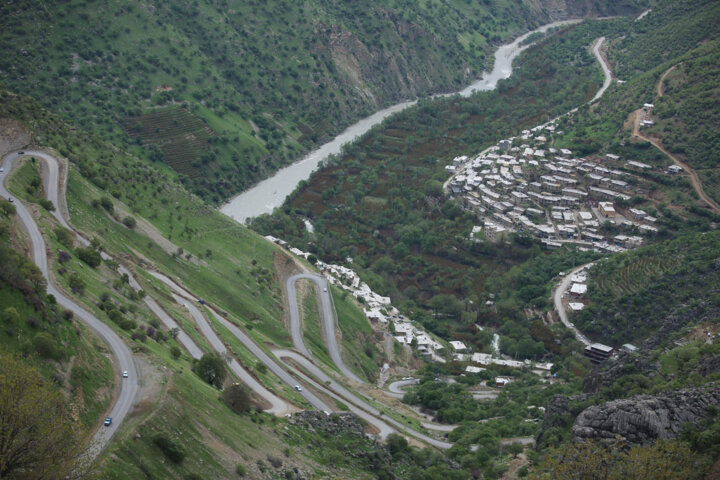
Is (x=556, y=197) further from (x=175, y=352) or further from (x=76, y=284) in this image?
(x=76, y=284)

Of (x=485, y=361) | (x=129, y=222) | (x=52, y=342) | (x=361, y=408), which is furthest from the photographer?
(x=485, y=361)

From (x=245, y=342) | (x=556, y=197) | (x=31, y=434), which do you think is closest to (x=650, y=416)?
(x=31, y=434)

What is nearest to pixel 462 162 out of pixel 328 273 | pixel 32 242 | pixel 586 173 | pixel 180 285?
pixel 586 173

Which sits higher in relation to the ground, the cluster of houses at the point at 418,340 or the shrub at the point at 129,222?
the shrub at the point at 129,222

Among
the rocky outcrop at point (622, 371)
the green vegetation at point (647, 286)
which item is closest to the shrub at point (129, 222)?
the rocky outcrop at point (622, 371)

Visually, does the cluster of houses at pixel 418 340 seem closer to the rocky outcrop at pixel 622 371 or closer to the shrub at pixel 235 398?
the rocky outcrop at pixel 622 371
